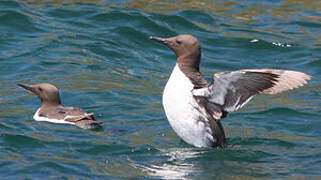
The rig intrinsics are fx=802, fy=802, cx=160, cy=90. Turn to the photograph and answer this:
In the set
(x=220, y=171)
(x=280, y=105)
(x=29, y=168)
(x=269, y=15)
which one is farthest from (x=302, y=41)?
(x=29, y=168)

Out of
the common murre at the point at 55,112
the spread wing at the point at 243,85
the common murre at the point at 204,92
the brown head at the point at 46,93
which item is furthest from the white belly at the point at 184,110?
the brown head at the point at 46,93

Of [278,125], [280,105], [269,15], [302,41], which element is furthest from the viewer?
Result: [269,15]

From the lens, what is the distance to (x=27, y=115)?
10602 millimetres

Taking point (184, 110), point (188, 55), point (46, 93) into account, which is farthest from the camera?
point (46, 93)

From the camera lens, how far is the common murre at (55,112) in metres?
9.80

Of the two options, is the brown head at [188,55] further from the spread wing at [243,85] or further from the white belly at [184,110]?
the spread wing at [243,85]

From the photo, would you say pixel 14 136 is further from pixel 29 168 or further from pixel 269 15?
pixel 269 15

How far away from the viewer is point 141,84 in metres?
11.9

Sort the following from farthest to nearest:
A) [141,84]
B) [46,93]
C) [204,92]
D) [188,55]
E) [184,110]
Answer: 1. [141,84]
2. [46,93]
3. [188,55]
4. [184,110]
5. [204,92]

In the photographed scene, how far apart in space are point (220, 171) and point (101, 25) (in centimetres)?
704

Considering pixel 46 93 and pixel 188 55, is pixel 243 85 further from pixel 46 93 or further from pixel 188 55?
pixel 46 93

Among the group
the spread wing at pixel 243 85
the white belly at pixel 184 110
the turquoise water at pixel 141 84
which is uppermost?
the spread wing at pixel 243 85

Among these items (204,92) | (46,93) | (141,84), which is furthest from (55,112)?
(204,92)

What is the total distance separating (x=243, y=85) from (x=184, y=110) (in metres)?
0.82
